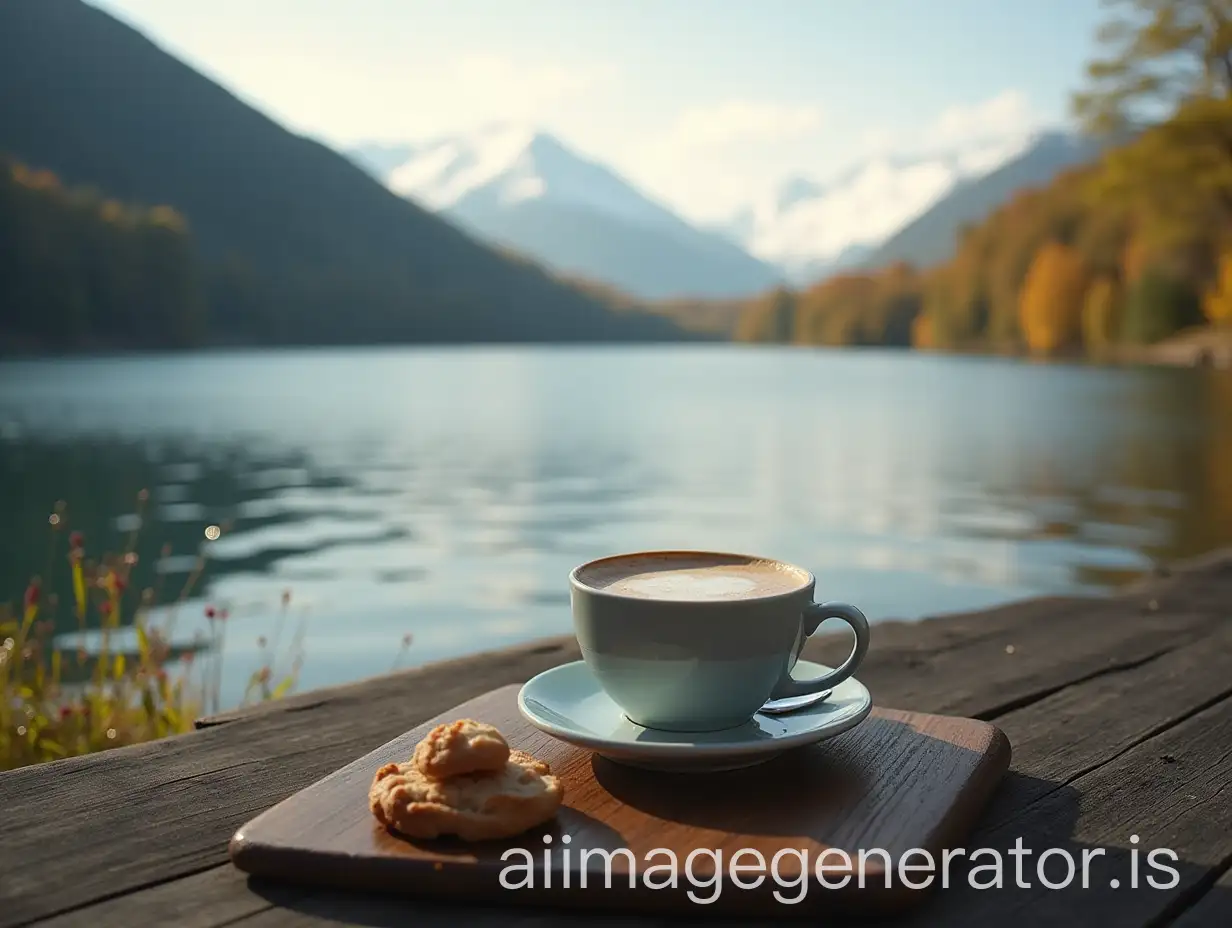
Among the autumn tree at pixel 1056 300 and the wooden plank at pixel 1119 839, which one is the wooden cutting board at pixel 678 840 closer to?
the wooden plank at pixel 1119 839

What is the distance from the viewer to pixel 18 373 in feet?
139

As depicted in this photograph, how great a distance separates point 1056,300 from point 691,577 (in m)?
62.1

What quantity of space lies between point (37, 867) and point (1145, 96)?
37.1 metres

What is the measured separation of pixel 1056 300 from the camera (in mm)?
58969

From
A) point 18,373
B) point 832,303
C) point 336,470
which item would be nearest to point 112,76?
point 832,303

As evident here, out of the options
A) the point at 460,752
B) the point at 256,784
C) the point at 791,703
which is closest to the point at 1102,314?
the point at 791,703

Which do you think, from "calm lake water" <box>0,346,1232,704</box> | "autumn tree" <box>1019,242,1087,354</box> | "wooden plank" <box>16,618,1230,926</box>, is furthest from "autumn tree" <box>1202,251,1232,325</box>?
"wooden plank" <box>16,618,1230,926</box>

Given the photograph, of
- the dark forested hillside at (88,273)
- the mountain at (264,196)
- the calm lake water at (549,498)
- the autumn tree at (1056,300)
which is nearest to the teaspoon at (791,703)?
the calm lake water at (549,498)

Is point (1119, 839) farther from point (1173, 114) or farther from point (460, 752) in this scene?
point (1173, 114)

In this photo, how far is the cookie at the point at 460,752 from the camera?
3.60 ft

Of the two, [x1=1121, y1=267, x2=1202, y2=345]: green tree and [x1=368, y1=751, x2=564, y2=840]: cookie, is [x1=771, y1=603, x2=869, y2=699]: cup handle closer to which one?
[x1=368, y1=751, x2=564, y2=840]: cookie

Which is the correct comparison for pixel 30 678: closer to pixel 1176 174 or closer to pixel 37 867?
pixel 37 867

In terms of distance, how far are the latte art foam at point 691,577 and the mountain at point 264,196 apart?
292ft

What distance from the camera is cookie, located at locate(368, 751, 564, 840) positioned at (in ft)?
3.47
